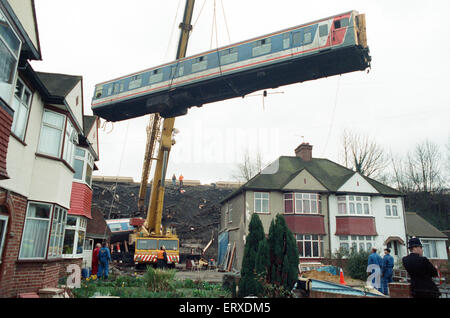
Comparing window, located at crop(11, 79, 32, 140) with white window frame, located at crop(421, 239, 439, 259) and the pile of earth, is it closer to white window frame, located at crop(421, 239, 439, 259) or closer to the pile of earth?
the pile of earth

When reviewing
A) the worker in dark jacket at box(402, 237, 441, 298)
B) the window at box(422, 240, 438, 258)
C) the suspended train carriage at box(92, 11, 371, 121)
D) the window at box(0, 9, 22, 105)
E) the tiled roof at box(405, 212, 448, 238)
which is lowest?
the worker in dark jacket at box(402, 237, 441, 298)

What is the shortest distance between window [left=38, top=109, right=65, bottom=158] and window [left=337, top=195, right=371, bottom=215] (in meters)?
19.2

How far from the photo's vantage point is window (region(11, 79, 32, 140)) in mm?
Answer: 8227

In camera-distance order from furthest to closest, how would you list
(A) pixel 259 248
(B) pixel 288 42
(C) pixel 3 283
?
1. (B) pixel 288 42
2. (A) pixel 259 248
3. (C) pixel 3 283

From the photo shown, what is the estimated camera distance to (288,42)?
13.7 meters

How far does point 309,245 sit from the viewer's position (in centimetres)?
2278

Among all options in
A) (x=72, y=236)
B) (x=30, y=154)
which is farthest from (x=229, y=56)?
(x=72, y=236)

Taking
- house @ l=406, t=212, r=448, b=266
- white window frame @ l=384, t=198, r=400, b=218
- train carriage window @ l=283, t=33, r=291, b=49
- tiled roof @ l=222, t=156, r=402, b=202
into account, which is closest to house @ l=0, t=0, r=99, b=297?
train carriage window @ l=283, t=33, r=291, b=49

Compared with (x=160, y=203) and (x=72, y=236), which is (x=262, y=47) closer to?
(x=160, y=203)

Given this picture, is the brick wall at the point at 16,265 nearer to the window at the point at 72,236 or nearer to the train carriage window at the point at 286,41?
the window at the point at 72,236
